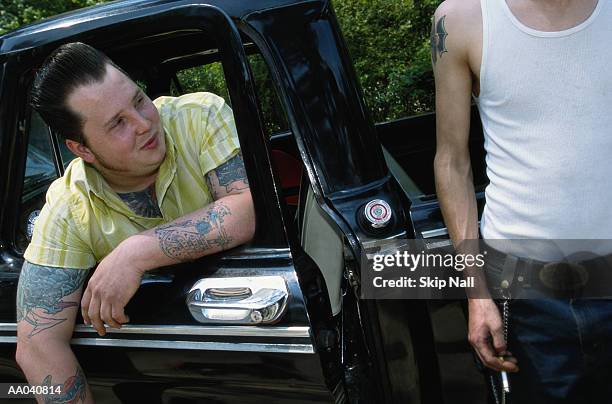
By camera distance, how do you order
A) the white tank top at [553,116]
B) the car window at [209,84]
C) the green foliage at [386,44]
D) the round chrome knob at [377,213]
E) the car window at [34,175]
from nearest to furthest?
the white tank top at [553,116] → the round chrome knob at [377,213] → the car window at [34,175] → the car window at [209,84] → the green foliage at [386,44]

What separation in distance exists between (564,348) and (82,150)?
1330mm

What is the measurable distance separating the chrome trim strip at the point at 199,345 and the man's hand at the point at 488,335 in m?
0.39

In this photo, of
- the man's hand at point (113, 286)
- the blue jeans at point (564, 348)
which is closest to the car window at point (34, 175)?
the man's hand at point (113, 286)

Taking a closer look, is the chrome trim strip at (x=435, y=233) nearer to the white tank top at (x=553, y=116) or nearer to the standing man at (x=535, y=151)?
the standing man at (x=535, y=151)

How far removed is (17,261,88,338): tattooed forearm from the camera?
179 cm

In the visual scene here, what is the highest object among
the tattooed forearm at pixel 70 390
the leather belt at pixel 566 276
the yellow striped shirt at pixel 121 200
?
the yellow striped shirt at pixel 121 200

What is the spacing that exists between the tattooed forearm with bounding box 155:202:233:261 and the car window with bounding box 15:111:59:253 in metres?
0.62

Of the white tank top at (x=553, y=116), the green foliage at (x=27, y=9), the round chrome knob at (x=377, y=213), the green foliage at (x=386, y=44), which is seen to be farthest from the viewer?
the green foliage at (x=27, y=9)

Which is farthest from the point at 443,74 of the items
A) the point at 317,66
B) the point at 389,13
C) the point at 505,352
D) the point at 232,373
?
the point at 389,13

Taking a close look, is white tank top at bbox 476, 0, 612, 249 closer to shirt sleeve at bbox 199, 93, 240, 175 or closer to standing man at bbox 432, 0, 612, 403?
standing man at bbox 432, 0, 612, 403

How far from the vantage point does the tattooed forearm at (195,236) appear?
1.74 m

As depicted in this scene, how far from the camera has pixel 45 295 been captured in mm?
1793

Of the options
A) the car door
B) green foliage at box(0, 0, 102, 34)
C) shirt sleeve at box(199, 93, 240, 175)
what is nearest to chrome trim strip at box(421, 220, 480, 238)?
the car door

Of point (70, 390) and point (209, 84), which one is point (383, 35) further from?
point (70, 390)
